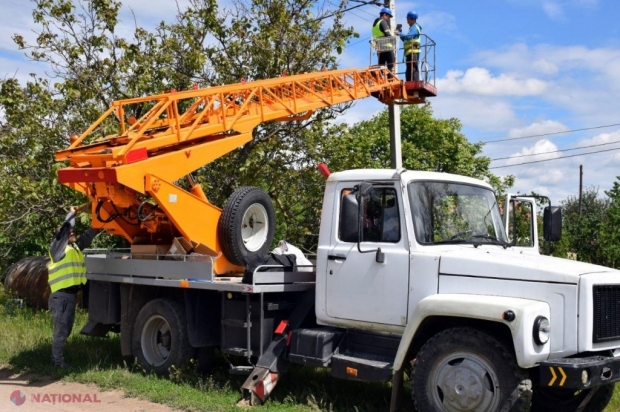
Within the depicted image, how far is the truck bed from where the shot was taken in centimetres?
784

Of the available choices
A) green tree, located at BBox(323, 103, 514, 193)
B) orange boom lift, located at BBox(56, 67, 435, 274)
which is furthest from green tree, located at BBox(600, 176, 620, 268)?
orange boom lift, located at BBox(56, 67, 435, 274)

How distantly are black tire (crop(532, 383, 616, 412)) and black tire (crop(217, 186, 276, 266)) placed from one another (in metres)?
3.80

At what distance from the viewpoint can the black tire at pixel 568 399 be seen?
6797 millimetres

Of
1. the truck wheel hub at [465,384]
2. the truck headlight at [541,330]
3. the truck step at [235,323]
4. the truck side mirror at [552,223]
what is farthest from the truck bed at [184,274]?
the truck headlight at [541,330]

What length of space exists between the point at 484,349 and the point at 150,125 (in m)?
5.05

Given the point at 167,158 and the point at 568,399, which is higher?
the point at 167,158

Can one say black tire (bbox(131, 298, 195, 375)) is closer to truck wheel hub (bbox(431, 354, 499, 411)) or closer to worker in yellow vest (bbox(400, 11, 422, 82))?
truck wheel hub (bbox(431, 354, 499, 411))

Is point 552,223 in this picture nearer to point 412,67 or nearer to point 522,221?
point 522,221

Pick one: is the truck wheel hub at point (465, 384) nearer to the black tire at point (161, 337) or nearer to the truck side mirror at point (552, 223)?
the truck side mirror at point (552, 223)

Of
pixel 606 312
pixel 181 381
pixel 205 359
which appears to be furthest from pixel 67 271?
pixel 606 312

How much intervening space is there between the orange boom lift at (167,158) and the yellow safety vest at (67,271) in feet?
3.08

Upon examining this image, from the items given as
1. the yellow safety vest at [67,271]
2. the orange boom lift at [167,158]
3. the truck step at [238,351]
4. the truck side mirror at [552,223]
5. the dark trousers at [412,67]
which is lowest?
the truck step at [238,351]

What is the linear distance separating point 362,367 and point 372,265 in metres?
0.99

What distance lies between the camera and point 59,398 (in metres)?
8.15
